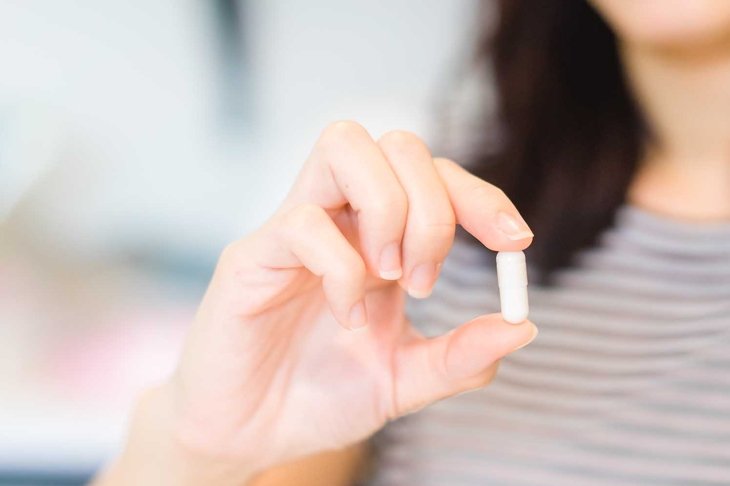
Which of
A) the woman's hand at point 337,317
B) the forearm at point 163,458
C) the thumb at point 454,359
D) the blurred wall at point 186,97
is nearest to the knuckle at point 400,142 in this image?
the woman's hand at point 337,317

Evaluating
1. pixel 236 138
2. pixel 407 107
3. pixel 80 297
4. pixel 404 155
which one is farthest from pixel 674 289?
pixel 80 297

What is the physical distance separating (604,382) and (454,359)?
251 mm

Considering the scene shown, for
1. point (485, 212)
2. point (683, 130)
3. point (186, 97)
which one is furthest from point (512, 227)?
point (186, 97)

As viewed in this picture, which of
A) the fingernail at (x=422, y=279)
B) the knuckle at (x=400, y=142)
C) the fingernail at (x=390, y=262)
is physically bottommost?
the fingernail at (x=422, y=279)

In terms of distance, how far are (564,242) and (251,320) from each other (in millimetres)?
334

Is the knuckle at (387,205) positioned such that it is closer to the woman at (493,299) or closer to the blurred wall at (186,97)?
the woman at (493,299)

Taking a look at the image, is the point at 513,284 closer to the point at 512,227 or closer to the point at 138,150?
the point at 512,227

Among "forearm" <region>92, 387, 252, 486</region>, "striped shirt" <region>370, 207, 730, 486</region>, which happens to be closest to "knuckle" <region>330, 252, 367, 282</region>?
"forearm" <region>92, 387, 252, 486</region>

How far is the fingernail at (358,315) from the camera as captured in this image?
38 centimetres

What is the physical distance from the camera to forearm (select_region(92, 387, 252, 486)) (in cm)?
48

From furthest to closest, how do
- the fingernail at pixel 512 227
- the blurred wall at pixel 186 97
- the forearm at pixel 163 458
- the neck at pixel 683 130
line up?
1. the blurred wall at pixel 186 97
2. the neck at pixel 683 130
3. the forearm at pixel 163 458
4. the fingernail at pixel 512 227

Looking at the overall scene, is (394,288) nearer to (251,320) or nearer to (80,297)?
(251,320)

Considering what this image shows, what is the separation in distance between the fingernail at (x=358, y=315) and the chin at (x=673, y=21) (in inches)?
12.5

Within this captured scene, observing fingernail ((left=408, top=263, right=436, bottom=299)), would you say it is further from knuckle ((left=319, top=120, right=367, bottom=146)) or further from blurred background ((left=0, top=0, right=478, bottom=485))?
blurred background ((left=0, top=0, right=478, bottom=485))
